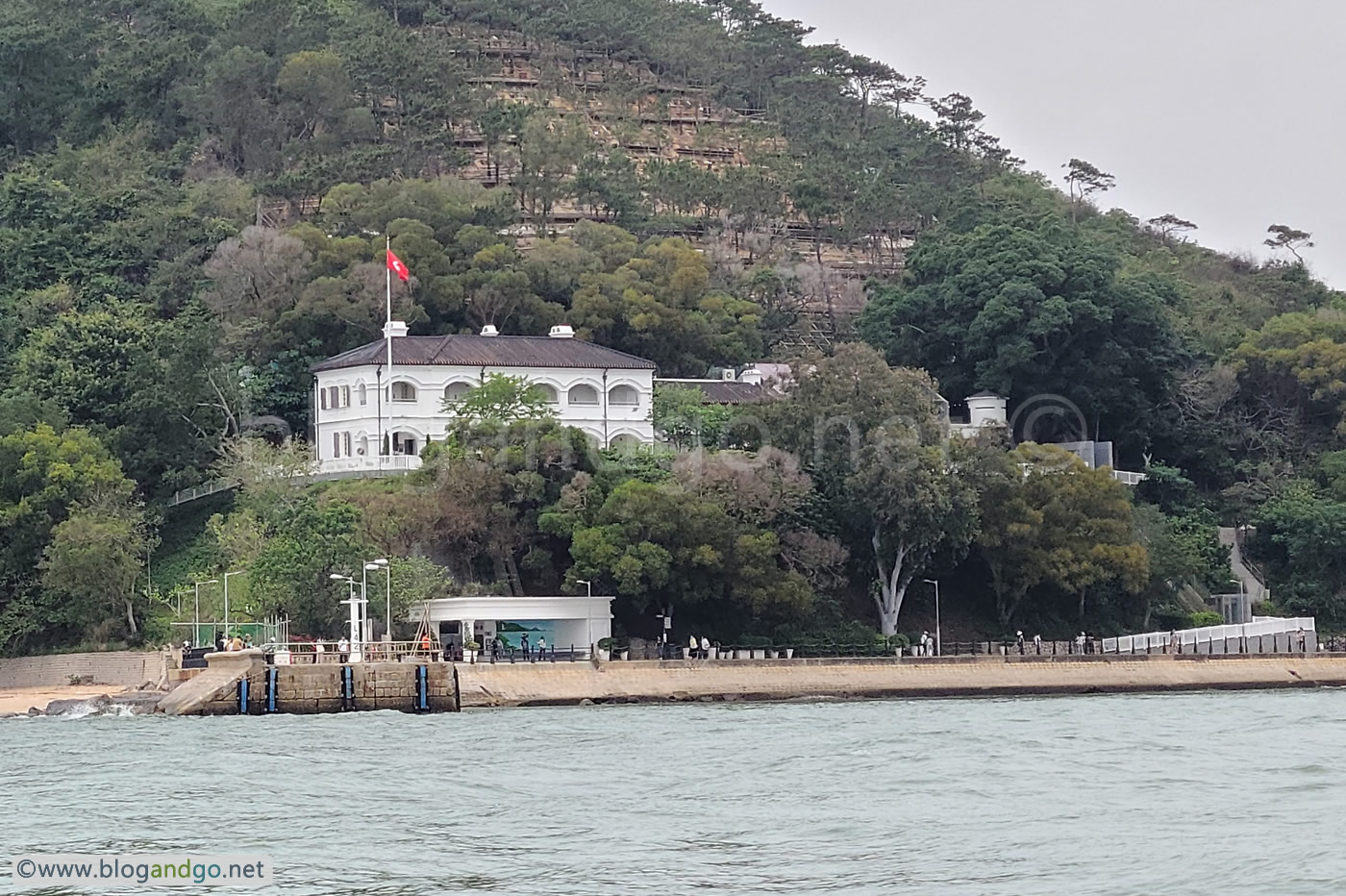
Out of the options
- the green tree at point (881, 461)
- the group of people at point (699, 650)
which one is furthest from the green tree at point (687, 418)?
→ the group of people at point (699, 650)

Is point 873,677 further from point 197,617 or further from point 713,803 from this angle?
point 713,803

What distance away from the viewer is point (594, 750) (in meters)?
46.1

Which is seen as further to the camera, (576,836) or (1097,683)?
(1097,683)

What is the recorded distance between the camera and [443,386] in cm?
8450

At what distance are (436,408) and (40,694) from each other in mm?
20087

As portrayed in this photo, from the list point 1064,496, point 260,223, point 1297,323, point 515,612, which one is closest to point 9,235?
point 260,223

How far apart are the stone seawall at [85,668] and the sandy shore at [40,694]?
44 cm

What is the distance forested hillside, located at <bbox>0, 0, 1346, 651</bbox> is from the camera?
243ft

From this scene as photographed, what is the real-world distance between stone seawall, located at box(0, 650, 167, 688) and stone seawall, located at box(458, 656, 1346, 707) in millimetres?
11764

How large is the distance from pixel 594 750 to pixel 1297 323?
203 feet

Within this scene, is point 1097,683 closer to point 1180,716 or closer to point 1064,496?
point 1064,496

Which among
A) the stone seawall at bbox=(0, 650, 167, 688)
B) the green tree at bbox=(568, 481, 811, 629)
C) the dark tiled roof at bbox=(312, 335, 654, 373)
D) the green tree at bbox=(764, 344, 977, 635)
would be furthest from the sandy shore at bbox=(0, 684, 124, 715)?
the green tree at bbox=(764, 344, 977, 635)

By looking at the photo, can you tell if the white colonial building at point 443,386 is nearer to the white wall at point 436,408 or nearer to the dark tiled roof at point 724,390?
the white wall at point 436,408

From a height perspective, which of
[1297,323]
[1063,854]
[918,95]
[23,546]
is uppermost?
[918,95]
